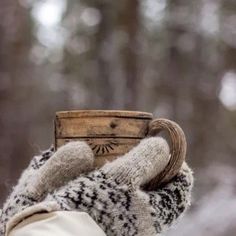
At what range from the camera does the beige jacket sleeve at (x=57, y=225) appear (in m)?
0.67

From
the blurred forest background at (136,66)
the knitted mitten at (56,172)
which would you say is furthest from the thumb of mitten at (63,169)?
the blurred forest background at (136,66)

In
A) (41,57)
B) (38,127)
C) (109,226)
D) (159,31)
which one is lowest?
(38,127)

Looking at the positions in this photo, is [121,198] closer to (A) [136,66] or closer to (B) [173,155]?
(B) [173,155]

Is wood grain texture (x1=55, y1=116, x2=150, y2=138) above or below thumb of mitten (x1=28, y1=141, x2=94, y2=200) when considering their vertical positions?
above

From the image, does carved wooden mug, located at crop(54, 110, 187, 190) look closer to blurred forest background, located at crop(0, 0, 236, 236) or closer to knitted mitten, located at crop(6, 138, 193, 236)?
knitted mitten, located at crop(6, 138, 193, 236)

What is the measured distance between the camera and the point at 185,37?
7902 millimetres

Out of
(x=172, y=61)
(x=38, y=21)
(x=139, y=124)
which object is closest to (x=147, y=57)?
(x=172, y=61)

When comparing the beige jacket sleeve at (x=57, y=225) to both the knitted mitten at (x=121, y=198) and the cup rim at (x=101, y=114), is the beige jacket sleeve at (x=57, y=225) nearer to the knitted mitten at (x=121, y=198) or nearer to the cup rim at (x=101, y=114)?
the knitted mitten at (x=121, y=198)

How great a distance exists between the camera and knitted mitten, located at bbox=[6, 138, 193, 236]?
711mm

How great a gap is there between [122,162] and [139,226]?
68 mm

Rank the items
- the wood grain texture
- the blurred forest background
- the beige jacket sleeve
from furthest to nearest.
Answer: the blurred forest background → the wood grain texture → the beige jacket sleeve

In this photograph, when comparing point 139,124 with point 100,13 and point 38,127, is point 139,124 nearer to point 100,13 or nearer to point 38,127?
point 100,13

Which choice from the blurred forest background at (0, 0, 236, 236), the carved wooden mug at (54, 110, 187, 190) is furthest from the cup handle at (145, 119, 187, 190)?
the blurred forest background at (0, 0, 236, 236)

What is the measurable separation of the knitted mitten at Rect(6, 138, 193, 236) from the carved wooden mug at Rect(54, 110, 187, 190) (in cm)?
3
